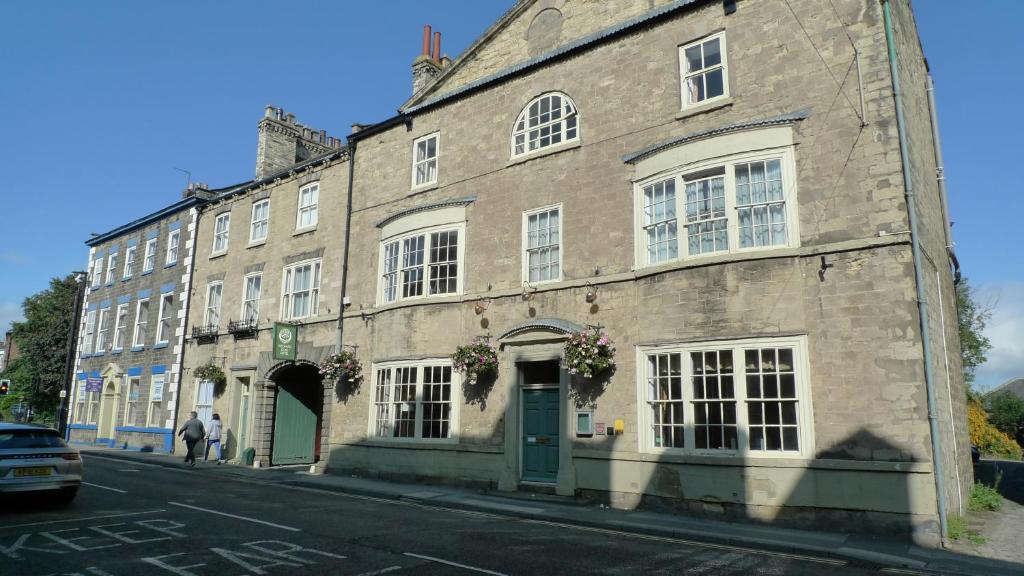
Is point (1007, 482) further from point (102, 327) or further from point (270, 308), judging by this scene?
point (102, 327)

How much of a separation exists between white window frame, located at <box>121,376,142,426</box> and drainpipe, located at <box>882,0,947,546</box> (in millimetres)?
28301

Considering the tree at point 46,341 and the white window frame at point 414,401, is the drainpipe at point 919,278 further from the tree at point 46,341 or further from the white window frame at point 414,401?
the tree at point 46,341

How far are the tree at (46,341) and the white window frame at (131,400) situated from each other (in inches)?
526

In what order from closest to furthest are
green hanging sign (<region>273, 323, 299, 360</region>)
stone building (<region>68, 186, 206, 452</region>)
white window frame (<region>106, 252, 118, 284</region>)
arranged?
green hanging sign (<region>273, 323, 299, 360</region>), stone building (<region>68, 186, 206, 452</region>), white window frame (<region>106, 252, 118, 284</region>)

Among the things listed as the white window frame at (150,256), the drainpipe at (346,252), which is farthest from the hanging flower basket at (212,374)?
the white window frame at (150,256)

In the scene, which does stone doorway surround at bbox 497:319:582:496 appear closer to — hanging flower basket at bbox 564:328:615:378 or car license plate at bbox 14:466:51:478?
hanging flower basket at bbox 564:328:615:378

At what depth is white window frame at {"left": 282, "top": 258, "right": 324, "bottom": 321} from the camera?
20391 mm

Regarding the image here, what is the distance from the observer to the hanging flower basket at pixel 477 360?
15.0 metres

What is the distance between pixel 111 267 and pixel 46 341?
37.8 ft

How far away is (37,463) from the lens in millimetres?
10836

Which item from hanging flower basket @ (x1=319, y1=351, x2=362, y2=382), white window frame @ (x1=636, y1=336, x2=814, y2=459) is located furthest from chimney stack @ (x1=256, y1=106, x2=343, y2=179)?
white window frame @ (x1=636, y1=336, x2=814, y2=459)

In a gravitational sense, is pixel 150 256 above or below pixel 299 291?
above

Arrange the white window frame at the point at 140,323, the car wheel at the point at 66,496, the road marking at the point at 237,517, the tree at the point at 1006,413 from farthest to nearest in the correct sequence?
the tree at the point at 1006,413 → the white window frame at the point at 140,323 → the car wheel at the point at 66,496 → the road marking at the point at 237,517

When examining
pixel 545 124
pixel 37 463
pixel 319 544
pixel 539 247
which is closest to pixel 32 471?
pixel 37 463
